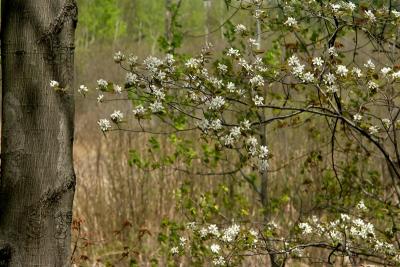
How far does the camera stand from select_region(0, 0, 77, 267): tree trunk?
194cm

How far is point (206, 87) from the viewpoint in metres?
2.73

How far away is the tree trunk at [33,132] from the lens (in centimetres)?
194

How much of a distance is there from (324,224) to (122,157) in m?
3.05

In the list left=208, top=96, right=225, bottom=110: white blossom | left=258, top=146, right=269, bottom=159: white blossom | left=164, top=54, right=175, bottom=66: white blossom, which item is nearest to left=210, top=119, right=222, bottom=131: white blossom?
left=208, top=96, right=225, bottom=110: white blossom

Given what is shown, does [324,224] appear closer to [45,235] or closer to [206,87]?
[206,87]

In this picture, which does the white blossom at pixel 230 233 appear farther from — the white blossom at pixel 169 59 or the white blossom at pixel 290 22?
the white blossom at pixel 290 22

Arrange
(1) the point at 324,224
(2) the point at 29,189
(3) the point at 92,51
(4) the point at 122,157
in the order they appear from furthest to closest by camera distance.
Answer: (3) the point at 92,51 < (4) the point at 122,157 < (1) the point at 324,224 < (2) the point at 29,189

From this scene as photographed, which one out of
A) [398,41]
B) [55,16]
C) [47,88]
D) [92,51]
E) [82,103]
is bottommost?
[47,88]

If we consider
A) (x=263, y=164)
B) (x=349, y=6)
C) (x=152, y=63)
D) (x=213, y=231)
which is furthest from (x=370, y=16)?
(x=213, y=231)

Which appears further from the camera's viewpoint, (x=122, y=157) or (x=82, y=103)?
(x=82, y=103)

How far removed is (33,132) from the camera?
76.5 inches

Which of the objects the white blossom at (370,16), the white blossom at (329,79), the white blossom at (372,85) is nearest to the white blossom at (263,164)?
the white blossom at (329,79)

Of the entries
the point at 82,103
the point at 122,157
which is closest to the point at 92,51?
the point at 82,103

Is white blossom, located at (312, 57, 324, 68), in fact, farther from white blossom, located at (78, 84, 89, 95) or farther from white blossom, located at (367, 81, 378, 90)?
white blossom, located at (78, 84, 89, 95)
